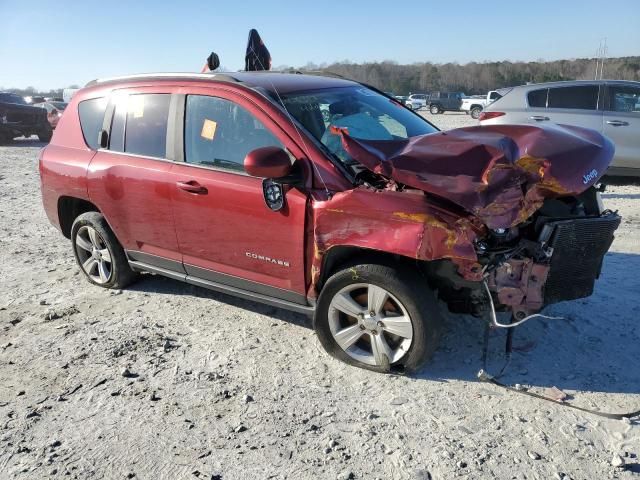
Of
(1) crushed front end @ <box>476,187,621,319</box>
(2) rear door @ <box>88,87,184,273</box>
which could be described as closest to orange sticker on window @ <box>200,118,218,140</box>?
(2) rear door @ <box>88,87,184,273</box>

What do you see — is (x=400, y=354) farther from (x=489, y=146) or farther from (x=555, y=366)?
(x=489, y=146)

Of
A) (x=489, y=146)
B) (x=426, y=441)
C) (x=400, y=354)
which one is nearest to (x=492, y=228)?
(x=489, y=146)

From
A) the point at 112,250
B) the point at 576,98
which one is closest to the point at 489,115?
the point at 576,98

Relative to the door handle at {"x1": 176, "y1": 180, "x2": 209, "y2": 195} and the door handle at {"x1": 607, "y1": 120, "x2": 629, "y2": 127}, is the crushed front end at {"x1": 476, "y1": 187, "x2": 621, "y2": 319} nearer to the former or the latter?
the door handle at {"x1": 176, "y1": 180, "x2": 209, "y2": 195}

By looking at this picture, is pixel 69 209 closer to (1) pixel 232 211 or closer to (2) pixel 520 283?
(1) pixel 232 211

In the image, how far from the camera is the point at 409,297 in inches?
122

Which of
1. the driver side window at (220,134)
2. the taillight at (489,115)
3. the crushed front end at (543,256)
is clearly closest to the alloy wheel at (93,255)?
the driver side window at (220,134)

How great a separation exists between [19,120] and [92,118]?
1523 cm

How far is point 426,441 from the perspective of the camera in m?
2.74

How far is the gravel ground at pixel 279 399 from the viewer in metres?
2.63

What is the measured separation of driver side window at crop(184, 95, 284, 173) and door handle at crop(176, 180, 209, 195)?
0.54ft

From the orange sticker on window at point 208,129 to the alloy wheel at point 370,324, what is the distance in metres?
1.50

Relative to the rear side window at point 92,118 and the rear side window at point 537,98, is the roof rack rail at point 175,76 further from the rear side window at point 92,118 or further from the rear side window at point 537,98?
the rear side window at point 537,98

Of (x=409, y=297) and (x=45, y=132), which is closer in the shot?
(x=409, y=297)
